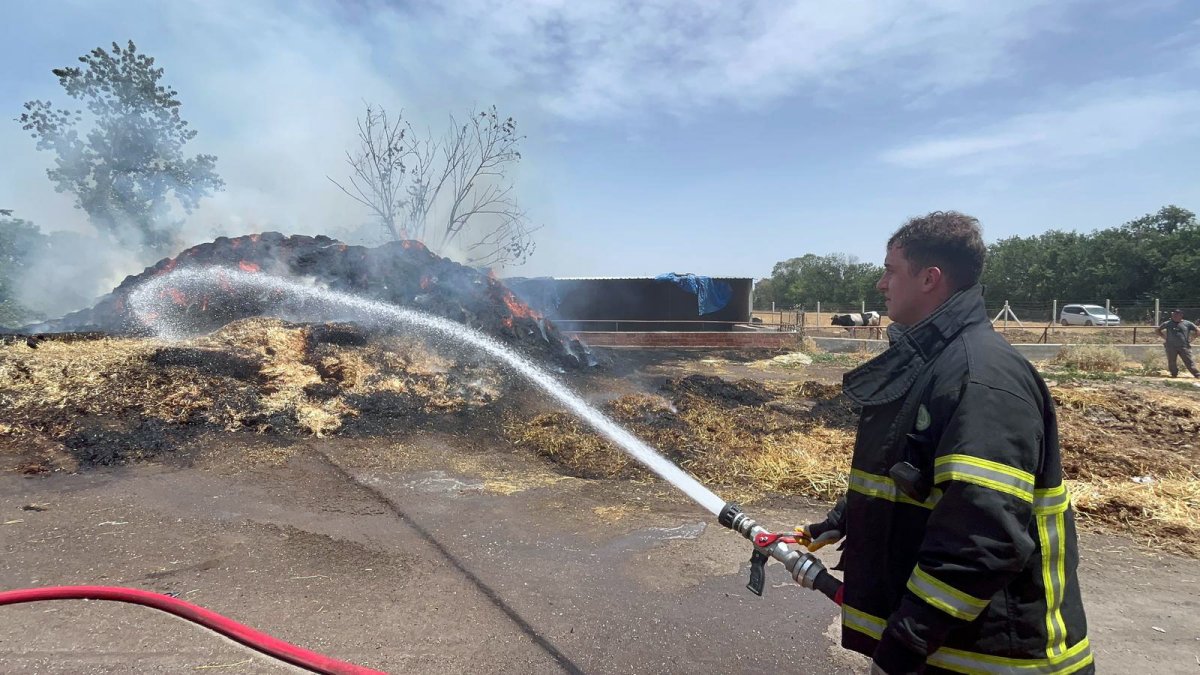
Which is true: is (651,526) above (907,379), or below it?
below

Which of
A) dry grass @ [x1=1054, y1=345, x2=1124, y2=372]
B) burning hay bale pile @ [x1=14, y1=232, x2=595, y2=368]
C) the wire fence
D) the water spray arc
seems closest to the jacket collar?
the water spray arc

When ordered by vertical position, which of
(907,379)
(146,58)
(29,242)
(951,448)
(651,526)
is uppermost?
(146,58)

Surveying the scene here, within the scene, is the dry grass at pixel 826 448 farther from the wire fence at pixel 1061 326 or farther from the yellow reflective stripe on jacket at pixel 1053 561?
the wire fence at pixel 1061 326

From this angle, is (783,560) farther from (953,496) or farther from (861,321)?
(861,321)

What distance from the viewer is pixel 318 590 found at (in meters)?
3.75

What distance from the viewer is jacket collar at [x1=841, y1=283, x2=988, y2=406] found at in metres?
1.66

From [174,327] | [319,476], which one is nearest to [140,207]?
[174,327]

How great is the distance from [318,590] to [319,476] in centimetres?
260

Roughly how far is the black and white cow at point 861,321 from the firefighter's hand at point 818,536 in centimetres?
2474

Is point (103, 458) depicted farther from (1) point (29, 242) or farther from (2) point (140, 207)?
(1) point (29, 242)

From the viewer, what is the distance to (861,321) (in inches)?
1259

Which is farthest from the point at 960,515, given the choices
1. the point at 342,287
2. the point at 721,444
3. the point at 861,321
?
the point at 861,321

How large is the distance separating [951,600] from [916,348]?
2.13 ft

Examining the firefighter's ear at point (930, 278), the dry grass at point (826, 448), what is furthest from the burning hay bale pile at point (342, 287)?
the firefighter's ear at point (930, 278)
